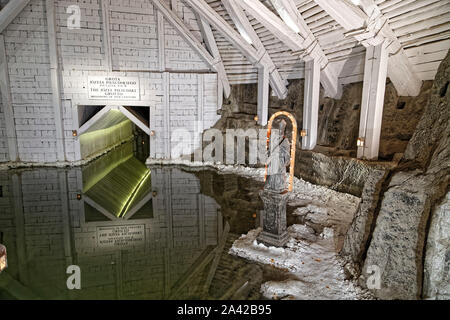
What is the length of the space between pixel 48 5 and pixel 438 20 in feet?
47.6

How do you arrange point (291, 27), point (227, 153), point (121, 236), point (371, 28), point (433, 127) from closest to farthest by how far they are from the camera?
point (433, 127) → point (121, 236) → point (371, 28) → point (291, 27) → point (227, 153)

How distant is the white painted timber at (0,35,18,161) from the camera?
1189 centimetres

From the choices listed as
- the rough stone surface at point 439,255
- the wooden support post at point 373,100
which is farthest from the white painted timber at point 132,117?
the rough stone surface at point 439,255

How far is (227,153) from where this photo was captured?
13.6 meters

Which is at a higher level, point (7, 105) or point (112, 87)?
point (112, 87)

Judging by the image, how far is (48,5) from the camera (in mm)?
11664

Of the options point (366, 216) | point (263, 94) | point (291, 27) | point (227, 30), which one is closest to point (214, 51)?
point (227, 30)

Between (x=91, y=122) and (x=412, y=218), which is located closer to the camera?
(x=412, y=218)

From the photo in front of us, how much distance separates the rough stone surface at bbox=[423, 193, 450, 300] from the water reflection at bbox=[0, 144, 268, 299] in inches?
99.5

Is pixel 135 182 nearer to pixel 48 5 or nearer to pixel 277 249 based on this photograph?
pixel 277 249

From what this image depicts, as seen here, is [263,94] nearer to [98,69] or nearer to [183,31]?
[183,31]

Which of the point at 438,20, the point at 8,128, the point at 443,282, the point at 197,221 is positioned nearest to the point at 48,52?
the point at 8,128

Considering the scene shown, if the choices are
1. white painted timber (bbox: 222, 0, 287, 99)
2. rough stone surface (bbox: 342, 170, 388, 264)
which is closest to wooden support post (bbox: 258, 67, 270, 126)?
white painted timber (bbox: 222, 0, 287, 99)

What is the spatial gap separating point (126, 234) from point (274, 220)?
369cm
